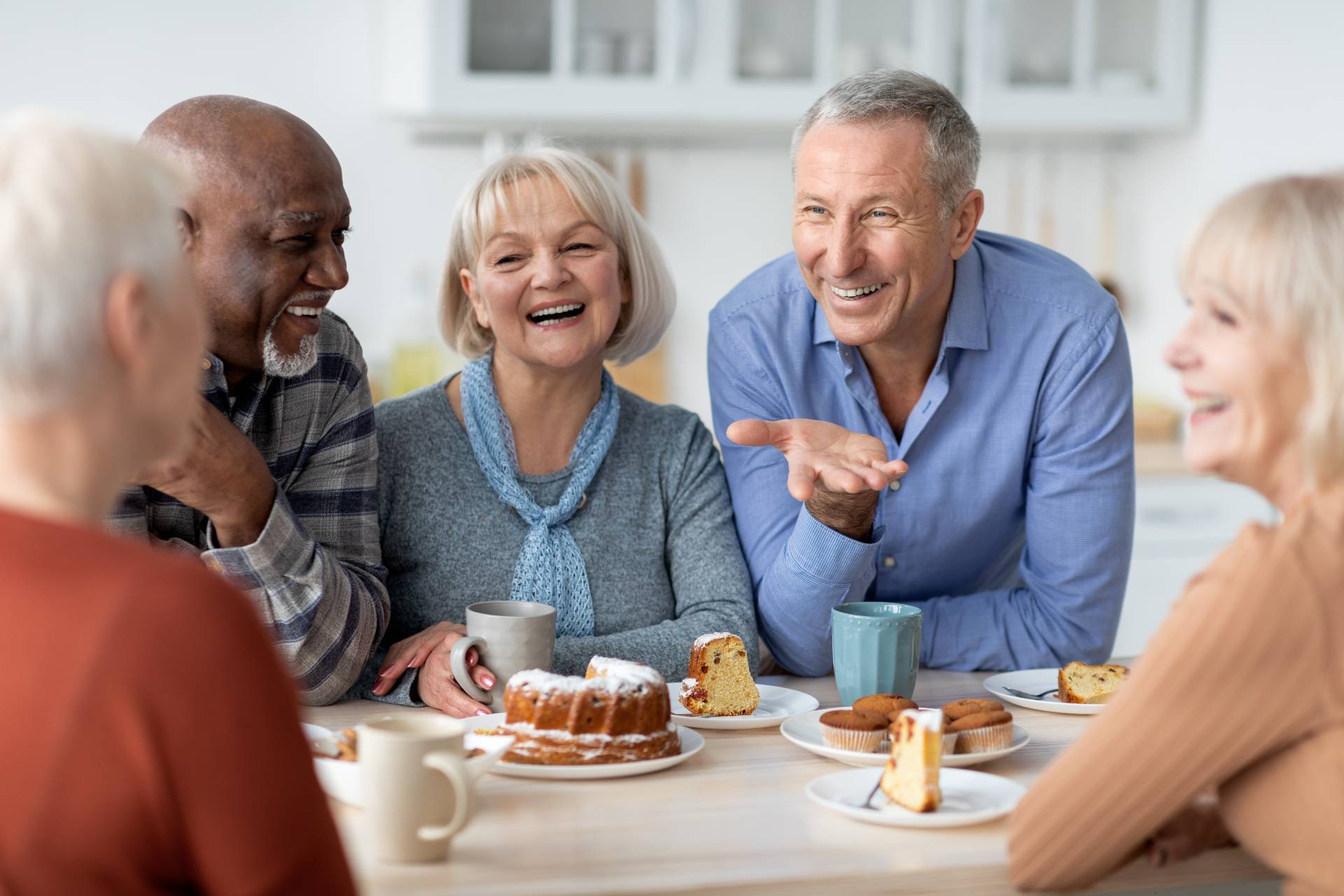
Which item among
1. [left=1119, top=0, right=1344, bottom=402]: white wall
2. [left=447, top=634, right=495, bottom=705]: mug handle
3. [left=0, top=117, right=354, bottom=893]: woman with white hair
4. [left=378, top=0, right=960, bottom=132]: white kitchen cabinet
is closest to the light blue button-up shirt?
[left=447, top=634, right=495, bottom=705]: mug handle

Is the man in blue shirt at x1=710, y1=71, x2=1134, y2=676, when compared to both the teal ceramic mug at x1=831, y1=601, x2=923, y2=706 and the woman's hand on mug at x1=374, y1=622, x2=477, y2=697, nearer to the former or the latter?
the teal ceramic mug at x1=831, y1=601, x2=923, y2=706

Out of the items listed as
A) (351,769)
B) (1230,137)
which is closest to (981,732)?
(351,769)

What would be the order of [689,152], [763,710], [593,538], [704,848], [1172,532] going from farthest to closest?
[689,152] → [1172,532] → [593,538] → [763,710] → [704,848]

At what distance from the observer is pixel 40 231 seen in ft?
2.54

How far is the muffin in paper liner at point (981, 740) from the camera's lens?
4.41 feet

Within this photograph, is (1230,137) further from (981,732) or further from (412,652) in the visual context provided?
(412,652)

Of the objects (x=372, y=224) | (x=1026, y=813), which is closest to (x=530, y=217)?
(x=1026, y=813)

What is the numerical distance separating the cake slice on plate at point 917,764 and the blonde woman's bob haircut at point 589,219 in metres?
0.94

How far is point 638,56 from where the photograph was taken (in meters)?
3.44

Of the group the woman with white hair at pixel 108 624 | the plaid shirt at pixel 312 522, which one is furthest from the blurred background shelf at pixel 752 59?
the woman with white hair at pixel 108 624

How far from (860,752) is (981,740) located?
12cm

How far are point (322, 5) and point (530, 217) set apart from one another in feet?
6.47

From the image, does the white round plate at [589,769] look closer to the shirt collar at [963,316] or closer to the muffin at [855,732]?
the muffin at [855,732]

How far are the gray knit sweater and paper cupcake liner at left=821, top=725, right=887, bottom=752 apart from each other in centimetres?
40
